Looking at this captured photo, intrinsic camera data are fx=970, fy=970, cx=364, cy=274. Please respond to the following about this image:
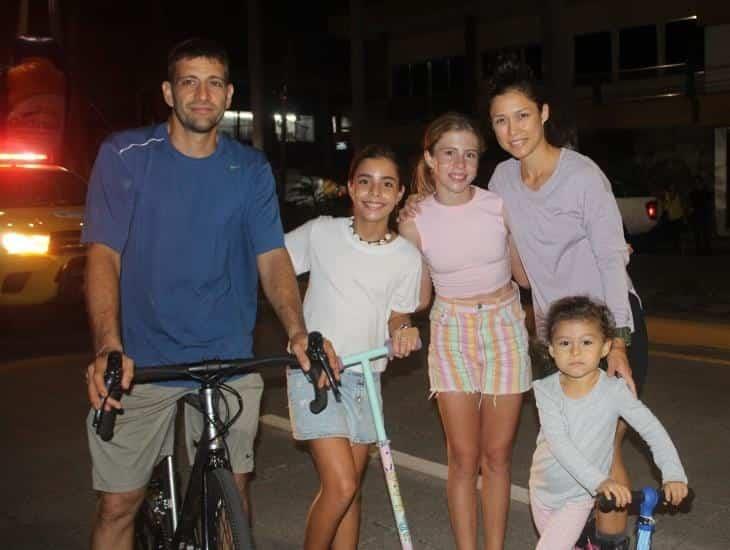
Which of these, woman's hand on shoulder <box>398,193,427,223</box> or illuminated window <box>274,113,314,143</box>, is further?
illuminated window <box>274,113,314,143</box>

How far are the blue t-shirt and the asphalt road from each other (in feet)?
6.62

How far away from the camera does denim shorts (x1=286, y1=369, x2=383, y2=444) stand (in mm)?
3777

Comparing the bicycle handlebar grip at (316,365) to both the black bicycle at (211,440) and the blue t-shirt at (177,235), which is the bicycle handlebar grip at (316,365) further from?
the blue t-shirt at (177,235)

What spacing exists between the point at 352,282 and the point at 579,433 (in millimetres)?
1053

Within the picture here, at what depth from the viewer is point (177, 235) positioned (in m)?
3.37

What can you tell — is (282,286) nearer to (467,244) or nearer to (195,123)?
(195,123)

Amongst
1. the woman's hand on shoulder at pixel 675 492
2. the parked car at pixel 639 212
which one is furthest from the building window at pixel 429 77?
the woman's hand on shoulder at pixel 675 492

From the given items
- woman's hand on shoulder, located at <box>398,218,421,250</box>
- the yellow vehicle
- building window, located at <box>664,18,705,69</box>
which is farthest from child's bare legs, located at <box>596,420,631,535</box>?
building window, located at <box>664,18,705,69</box>

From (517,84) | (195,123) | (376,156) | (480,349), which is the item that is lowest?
(480,349)

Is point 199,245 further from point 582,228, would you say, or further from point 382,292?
point 582,228

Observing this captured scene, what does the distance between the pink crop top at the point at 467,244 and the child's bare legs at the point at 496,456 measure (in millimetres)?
488

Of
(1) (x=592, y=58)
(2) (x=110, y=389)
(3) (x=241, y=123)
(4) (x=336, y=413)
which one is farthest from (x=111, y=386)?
(3) (x=241, y=123)

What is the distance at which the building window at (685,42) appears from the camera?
29.5m

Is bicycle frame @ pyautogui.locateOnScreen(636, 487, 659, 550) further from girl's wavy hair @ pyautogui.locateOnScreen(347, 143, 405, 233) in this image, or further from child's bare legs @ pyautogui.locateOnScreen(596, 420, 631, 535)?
girl's wavy hair @ pyautogui.locateOnScreen(347, 143, 405, 233)
